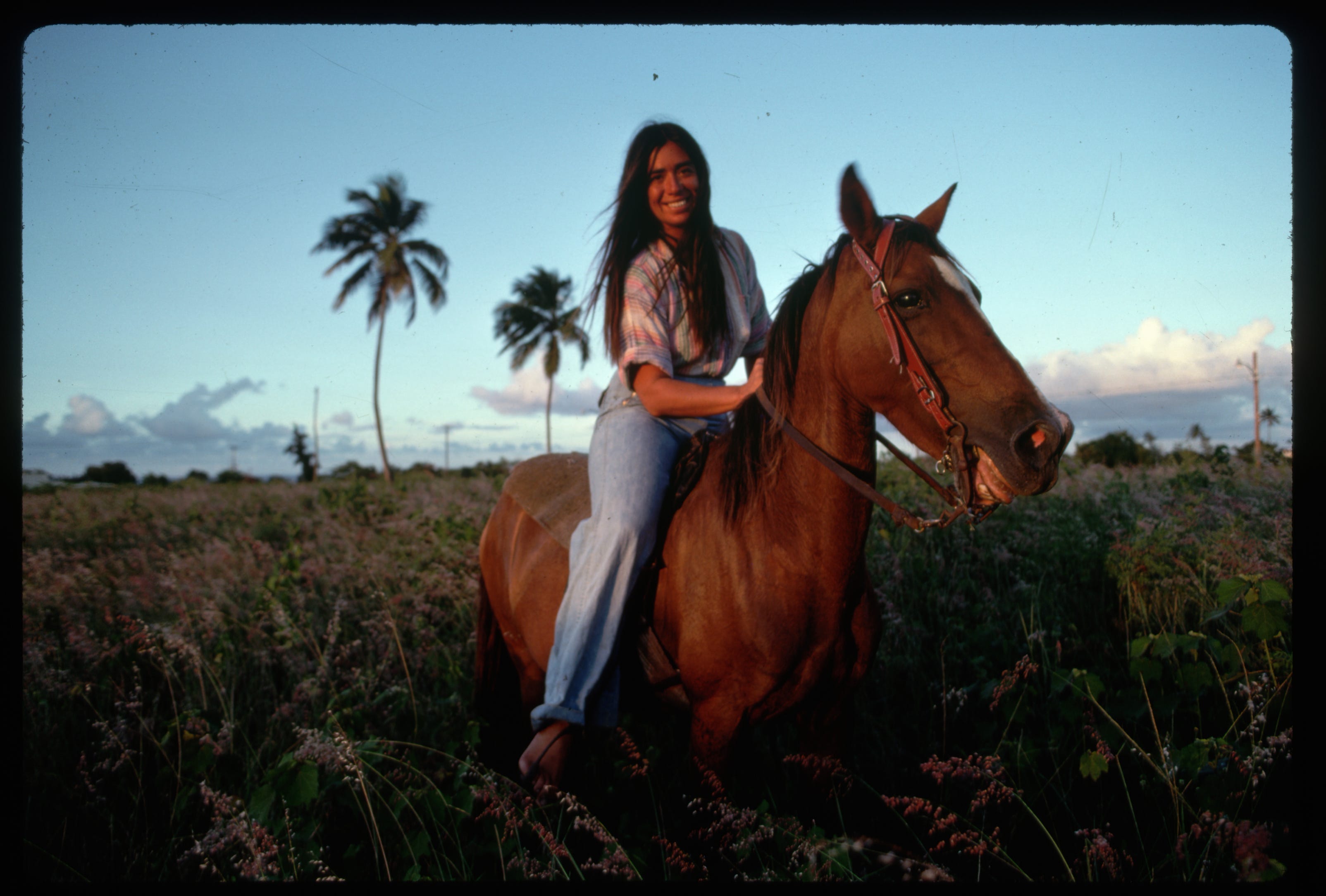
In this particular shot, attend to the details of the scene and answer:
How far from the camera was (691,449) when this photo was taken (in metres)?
2.31

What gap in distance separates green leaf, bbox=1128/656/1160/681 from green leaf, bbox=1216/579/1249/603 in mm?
351

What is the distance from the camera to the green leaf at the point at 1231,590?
7.21ft

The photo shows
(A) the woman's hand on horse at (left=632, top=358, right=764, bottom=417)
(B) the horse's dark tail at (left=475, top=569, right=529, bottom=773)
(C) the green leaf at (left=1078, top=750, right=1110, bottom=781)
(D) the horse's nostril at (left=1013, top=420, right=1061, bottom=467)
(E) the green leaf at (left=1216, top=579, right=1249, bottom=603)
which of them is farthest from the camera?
(B) the horse's dark tail at (left=475, top=569, right=529, bottom=773)

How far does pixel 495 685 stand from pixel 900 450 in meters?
2.68

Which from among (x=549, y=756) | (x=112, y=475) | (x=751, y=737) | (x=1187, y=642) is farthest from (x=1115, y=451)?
(x=112, y=475)

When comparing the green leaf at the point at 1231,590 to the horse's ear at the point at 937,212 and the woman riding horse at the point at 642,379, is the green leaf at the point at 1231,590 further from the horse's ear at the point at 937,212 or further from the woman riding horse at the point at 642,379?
the woman riding horse at the point at 642,379

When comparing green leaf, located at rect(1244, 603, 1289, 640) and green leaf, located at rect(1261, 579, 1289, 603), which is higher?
green leaf, located at rect(1261, 579, 1289, 603)

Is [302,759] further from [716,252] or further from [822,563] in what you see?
[716,252]

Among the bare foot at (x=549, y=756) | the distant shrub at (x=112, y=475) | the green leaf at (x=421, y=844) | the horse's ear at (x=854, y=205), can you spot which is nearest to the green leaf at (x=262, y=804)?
the green leaf at (x=421, y=844)

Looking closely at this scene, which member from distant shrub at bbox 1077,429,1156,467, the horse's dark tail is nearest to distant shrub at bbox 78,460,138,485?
the horse's dark tail

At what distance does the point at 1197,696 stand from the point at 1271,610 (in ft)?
1.57

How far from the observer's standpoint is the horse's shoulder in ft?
8.43

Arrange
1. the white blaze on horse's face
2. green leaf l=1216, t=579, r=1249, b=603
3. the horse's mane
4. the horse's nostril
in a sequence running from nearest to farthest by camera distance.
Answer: the horse's nostril, the white blaze on horse's face, the horse's mane, green leaf l=1216, t=579, r=1249, b=603

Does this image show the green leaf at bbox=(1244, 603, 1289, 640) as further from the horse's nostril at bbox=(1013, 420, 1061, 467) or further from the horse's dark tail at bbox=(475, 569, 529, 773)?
the horse's dark tail at bbox=(475, 569, 529, 773)
